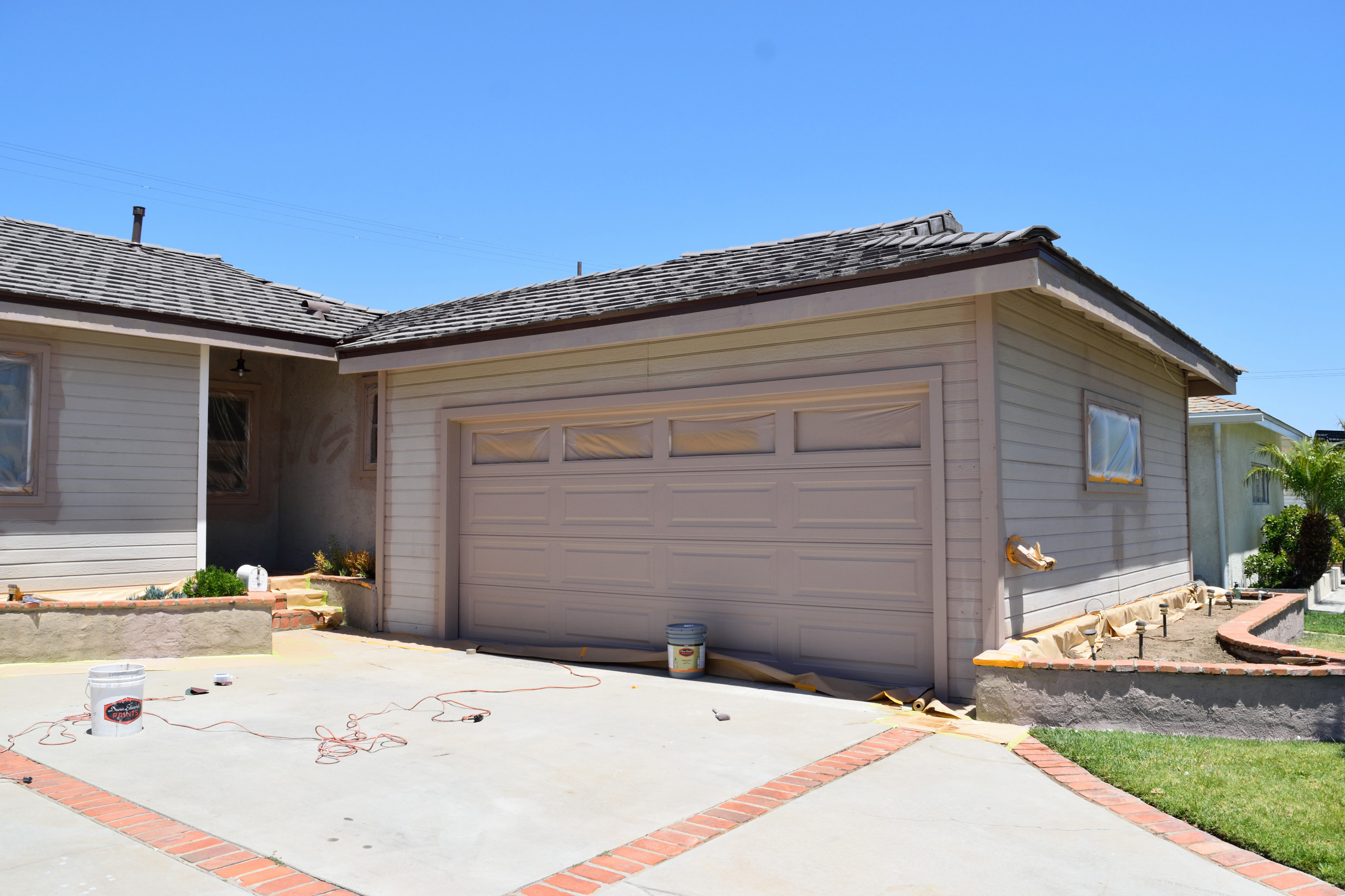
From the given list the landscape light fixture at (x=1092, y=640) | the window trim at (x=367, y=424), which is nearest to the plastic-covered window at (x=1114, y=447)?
the landscape light fixture at (x=1092, y=640)

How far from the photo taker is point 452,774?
516cm

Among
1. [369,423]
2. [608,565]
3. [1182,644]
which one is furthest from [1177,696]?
[369,423]

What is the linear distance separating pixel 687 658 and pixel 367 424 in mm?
6770

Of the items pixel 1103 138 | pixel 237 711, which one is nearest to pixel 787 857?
pixel 237 711

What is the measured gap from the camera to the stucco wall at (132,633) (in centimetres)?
848

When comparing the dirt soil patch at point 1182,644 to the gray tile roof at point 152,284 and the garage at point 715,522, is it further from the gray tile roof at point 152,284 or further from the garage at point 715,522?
the gray tile roof at point 152,284

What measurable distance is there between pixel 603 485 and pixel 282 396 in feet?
23.6

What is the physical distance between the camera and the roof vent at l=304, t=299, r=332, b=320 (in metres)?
12.7

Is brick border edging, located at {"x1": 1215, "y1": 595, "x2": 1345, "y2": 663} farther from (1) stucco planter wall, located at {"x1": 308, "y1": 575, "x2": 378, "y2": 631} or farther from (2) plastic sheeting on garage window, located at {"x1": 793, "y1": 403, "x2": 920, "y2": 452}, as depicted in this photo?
(1) stucco planter wall, located at {"x1": 308, "y1": 575, "x2": 378, "y2": 631}

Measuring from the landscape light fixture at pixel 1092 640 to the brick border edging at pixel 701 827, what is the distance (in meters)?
2.85

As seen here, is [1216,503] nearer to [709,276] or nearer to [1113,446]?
[1113,446]

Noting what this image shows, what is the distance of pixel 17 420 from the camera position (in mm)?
9844

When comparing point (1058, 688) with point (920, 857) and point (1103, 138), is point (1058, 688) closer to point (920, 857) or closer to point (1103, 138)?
point (920, 857)

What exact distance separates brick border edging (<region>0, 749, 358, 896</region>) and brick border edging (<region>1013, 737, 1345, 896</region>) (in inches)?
140
